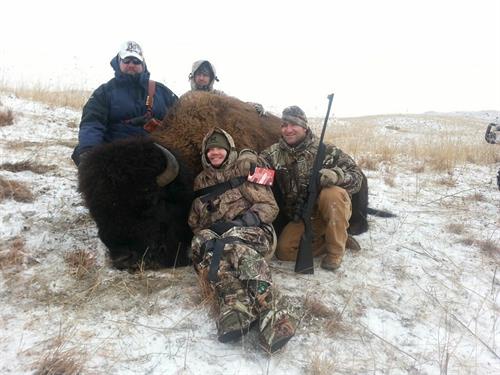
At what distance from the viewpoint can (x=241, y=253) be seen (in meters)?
3.21

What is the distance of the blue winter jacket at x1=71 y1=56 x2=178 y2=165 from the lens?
486 cm

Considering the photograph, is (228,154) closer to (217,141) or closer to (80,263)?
(217,141)

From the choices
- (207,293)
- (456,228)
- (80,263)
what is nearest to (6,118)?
(80,263)

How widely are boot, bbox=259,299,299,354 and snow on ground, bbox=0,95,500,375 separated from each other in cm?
7

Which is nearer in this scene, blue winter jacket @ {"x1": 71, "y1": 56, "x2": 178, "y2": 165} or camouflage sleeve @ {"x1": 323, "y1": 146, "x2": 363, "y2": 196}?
camouflage sleeve @ {"x1": 323, "y1": 146, "x2": 363, "y2": 196}

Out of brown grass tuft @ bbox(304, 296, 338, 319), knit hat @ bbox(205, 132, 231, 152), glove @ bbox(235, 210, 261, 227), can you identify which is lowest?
brown grass tuft @ bbox(304, 296, 338, 319)

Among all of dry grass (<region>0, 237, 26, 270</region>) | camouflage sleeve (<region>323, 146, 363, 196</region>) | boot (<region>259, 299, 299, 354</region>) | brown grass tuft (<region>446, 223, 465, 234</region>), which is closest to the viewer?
boot (<region>259, 299, 299, 354</region>)

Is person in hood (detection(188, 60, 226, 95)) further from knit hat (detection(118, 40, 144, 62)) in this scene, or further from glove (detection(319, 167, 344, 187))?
glove (detection(319, 167, 344, 187))

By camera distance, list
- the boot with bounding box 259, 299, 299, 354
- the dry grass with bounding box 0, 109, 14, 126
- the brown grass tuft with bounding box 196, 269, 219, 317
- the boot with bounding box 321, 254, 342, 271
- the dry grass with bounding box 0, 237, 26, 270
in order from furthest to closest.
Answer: the dry grass with bounding box 0, 109, 14, 126, the boot with bounding box 321, 254, 342, 271, the dry grass with bounding box 0, 237, 26, 270, the brown grass tuft with bounding box 196, 269, 219, 317, the boot with bounding box 259, 299, 299, 354

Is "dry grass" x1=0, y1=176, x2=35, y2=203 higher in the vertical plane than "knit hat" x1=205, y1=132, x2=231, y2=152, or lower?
lower

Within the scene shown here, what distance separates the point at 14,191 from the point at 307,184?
317 cm

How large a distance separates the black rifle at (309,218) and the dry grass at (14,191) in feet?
9.80

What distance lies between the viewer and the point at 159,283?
339cm

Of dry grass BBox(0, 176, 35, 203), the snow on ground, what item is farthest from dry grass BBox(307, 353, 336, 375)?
dry grass BBox(0, 176, 35, 203)
